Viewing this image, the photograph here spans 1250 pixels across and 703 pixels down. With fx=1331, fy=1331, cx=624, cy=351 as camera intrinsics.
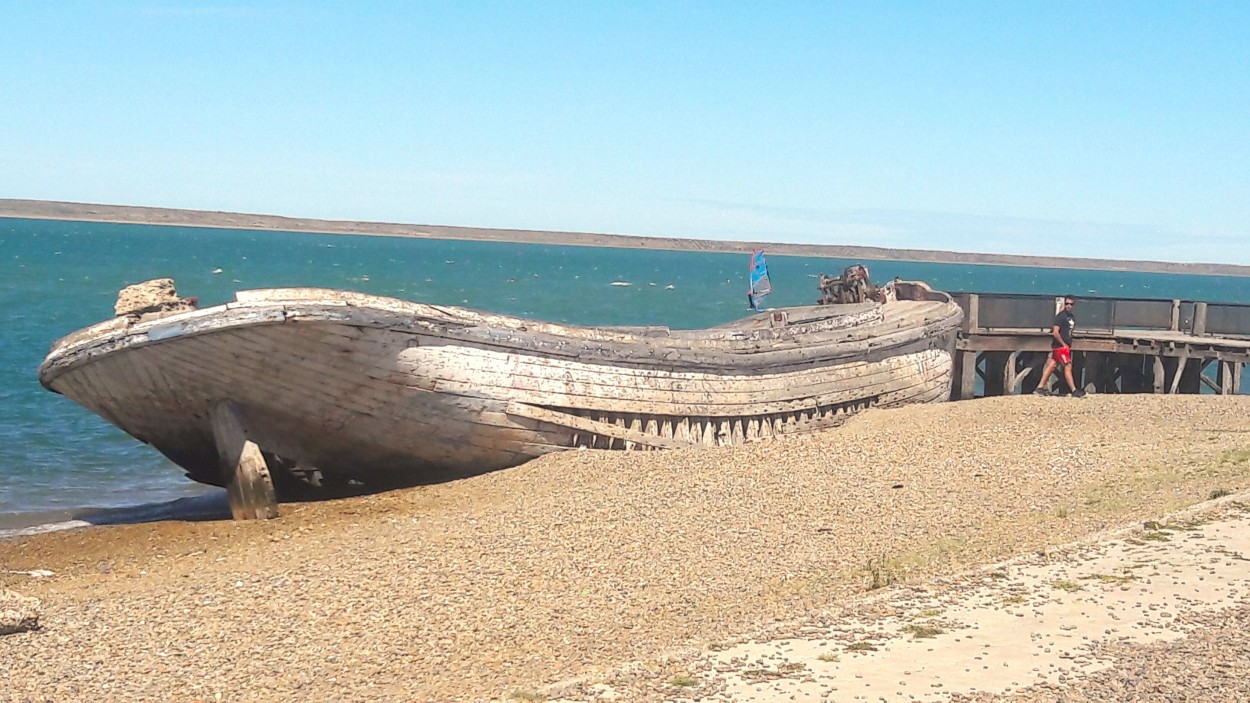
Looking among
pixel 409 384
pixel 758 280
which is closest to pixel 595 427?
pixel 409 384

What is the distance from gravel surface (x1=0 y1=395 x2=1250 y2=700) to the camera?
810 centimetres

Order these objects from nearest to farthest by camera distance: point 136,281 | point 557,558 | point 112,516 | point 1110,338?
1. point 557,558
2. point 112,516
3. point 1110,338
4. point 136,281

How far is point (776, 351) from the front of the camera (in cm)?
1730

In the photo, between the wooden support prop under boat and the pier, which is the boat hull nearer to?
the wooden support prop under boat

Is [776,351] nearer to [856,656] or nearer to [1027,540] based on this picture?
[1027,540]

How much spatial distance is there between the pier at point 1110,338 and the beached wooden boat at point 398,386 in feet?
27.0

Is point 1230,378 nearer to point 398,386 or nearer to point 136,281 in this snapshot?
point 398,386

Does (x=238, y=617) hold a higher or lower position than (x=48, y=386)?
lower

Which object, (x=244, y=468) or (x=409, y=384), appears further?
(x=409, y=384)

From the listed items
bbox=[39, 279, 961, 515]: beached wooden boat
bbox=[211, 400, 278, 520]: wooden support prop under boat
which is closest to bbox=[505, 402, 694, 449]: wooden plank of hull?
bbox=[39, 279, 961, 515]: beached wooden boat

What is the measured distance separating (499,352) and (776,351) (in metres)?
4.30

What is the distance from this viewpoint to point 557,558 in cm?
1048

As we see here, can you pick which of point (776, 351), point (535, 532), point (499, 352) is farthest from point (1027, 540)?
point (776, 351)

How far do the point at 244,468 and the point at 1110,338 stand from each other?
16.9 meters
